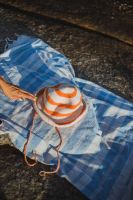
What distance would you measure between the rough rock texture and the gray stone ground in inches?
5.8

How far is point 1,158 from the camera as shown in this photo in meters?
3.57

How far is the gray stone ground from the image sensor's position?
3357mm

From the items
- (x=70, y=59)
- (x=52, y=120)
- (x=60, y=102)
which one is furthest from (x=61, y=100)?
(x=70, y=59)

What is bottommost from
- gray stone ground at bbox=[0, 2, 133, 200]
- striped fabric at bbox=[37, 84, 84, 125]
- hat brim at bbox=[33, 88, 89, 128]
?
gray stone ground at bbox=[0, 2, 133, 200]

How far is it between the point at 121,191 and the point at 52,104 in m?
0.89

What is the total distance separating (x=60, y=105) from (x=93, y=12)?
7.95 ft

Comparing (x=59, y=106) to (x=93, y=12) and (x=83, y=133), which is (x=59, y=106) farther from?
(x=93, y=12)

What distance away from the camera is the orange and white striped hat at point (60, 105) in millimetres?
3391

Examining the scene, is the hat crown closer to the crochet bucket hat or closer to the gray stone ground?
the crochet bucket hat

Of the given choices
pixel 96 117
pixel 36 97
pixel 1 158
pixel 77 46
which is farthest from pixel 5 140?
pixel 77 46

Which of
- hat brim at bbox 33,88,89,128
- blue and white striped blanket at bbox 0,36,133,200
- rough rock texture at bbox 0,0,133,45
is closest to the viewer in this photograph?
blue and white striped blanket at bbox 0,36,133,200

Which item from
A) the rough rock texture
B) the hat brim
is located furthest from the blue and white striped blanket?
the rough rock texture

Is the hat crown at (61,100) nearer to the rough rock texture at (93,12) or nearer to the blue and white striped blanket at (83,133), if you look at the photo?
the blue and white striped blanket at (83,133)

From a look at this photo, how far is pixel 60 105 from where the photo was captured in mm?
3412
